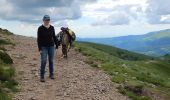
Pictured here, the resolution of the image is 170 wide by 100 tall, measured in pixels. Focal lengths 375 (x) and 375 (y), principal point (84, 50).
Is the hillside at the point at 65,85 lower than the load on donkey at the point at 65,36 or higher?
lower

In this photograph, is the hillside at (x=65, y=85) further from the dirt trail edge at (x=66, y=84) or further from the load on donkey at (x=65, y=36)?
the load on donkey at (x=65, y=36)

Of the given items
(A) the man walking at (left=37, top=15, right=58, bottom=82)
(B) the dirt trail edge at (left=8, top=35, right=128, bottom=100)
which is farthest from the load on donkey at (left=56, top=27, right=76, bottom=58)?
(A) the man walking at (left=37, top=15, right=58, bottom=82)

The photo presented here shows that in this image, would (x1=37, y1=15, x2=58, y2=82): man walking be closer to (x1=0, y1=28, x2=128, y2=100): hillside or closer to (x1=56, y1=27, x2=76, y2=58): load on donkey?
(x1=0, y1=28, x2=128, y2=100): hillside

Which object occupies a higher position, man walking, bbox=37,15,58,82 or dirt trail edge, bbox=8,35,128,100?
man walking, bbox=37,15,58,82

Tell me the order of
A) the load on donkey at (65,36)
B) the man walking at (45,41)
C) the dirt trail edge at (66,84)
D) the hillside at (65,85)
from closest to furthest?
1. the hillside at (65,85)
2. the dirt trail edge at (66,84)
3. the man walking at (45,41)
4. the load on donkey at (65,36)

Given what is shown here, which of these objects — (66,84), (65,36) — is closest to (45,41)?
(66,84)

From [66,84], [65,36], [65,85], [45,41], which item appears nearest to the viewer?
[65,85]

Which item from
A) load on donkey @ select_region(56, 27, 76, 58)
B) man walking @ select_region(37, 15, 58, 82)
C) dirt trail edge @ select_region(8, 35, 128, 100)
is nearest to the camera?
dirt trail edge @ select_region(8, 35, 128, 100)

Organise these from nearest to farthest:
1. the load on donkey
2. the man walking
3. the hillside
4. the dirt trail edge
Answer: the hillside
the dirt trail edge
the man walking
the load on donkey

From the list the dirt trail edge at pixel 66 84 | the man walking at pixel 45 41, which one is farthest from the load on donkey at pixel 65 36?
the man walking at pixel 45 41

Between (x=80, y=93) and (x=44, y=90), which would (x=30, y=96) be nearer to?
(x=44, y=90)

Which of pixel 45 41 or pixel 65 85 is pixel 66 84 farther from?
pixel 45 41

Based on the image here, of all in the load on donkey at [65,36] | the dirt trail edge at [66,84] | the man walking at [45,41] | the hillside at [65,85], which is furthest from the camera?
the load on donkey at [65,36]

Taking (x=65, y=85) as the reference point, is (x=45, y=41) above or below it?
above
